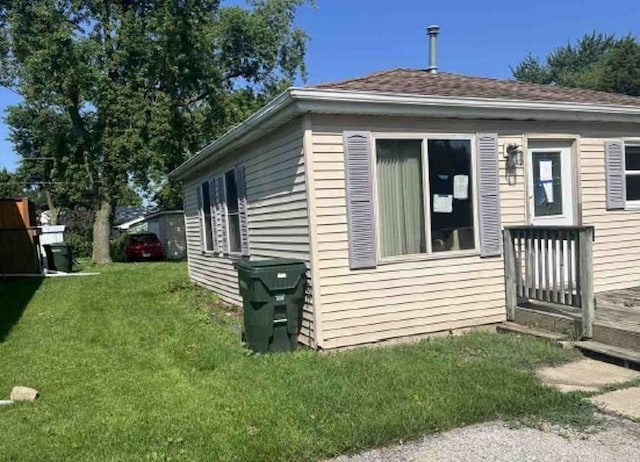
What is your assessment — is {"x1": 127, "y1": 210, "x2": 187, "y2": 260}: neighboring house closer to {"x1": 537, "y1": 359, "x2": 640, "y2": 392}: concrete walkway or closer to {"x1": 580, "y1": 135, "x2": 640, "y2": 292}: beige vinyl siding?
{"x1": 580, "y1": 135, "x2": 640, "y2": 292}: beige vinyl siding

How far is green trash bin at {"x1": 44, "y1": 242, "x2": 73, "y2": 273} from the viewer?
18438 mm

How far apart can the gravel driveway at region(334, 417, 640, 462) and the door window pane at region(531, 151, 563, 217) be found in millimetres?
4072

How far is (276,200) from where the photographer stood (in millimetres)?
7371

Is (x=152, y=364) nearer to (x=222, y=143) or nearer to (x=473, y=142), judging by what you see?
(x=222, y=143)

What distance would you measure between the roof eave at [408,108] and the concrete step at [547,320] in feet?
→ 7.92

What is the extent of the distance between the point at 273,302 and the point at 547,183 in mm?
4094

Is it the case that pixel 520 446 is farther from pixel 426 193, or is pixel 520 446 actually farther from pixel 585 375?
pixel 426 193

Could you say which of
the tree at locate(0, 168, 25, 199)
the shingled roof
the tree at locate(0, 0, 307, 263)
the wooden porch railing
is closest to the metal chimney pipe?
the shingled roof

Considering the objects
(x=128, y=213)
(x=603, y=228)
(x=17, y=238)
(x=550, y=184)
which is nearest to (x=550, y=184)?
(x=550, y=184)

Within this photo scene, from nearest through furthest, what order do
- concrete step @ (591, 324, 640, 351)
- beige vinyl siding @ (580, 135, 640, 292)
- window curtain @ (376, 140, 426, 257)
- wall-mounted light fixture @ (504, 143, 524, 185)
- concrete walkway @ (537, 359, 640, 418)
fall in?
concrete walkway @ (537, 359, 640, 418) < concrete step @ (591, 324, 640, 351) < window curtain @ (376, 140, 426, 257) < wall-mounted light fixture @ (504, 143, 524, 185) < beige vinyl siding @ (580, 135, 640, 292)

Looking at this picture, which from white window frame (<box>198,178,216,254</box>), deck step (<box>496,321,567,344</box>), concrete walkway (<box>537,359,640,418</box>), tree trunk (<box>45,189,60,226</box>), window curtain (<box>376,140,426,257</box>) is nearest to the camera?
concrete walkway (<box>537,359,640,418</box>)

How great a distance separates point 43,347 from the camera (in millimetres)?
7246

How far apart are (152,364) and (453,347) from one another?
3.29 metres

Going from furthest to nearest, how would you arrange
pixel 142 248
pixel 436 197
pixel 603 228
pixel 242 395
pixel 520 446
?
pixel 142 248
pixel 603 228
pixel 436 197
pixel 242 395
pixel 520 446
